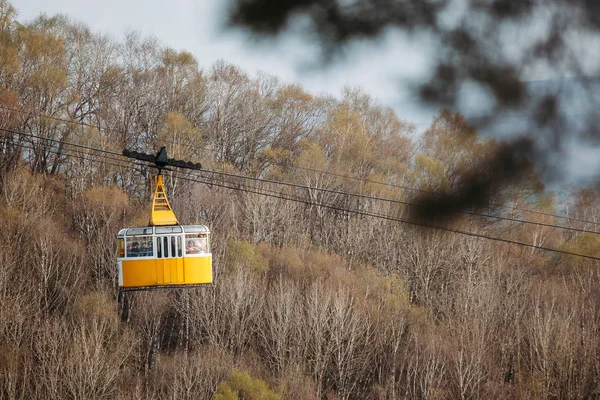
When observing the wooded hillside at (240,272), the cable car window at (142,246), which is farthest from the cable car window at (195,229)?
the wooded hillside at (240,272)

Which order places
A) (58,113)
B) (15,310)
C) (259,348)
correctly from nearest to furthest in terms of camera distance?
(15,310) → (259,348) → (58,113)

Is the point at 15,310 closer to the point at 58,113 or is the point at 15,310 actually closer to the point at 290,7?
the point at 58,113

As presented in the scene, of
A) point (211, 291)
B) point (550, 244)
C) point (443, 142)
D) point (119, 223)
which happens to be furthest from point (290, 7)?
point (119, 223)

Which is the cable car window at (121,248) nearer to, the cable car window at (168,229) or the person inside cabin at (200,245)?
the cable car window at (168,229)

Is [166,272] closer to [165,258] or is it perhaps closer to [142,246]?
[165,258]

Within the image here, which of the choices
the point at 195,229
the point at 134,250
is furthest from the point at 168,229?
the point at 134,250

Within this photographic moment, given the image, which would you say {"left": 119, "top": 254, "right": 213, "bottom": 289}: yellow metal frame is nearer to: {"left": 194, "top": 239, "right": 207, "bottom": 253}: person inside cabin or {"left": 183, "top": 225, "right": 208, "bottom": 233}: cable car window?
{"left": 194, "top": 239, "right": 207, "bottom": 253}: person inside cabin
